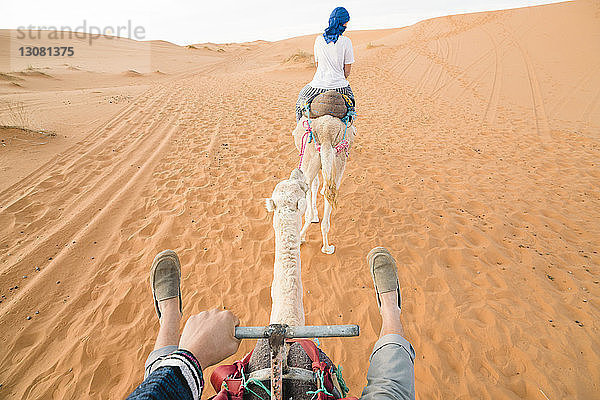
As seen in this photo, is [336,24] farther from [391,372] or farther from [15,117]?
[15,117]

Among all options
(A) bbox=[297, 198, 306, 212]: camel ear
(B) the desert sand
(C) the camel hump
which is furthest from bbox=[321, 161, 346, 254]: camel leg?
(A) bbox=[297, 198, 306, 212]: camel ear

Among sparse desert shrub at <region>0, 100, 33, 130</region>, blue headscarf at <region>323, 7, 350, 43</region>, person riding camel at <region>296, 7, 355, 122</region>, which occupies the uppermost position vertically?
blue headscarf at <region>323, 7, 350, 43</region>

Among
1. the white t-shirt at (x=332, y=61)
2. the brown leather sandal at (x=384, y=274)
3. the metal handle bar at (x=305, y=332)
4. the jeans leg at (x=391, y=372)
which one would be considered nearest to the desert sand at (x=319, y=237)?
the brown leather sandal at (x=384, y=274)

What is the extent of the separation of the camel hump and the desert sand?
1.75 meters

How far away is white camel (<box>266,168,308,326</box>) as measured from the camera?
1670mm

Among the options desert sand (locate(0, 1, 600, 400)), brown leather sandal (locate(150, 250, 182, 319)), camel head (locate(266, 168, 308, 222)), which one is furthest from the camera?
desert sand (locate(0, 1, 600, 400))

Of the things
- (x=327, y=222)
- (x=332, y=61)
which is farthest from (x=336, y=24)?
(x=327, y=222)

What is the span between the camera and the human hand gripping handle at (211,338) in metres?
1.35

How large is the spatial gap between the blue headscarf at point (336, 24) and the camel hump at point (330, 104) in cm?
67

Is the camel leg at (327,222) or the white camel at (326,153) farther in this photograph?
the camel leg at (327,222)

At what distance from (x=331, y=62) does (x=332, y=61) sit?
2 cm

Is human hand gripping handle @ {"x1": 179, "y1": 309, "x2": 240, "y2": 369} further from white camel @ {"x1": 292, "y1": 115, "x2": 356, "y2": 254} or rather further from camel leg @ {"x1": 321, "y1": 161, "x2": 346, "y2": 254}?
camel leg @ {"x1": 321, "y1": 161, "x2": 346, "y2": 254}

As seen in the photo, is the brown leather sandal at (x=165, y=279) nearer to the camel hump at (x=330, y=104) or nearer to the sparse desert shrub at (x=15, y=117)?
Result: the camel hump at (x=330, y=104)

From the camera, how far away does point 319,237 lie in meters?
3.98
